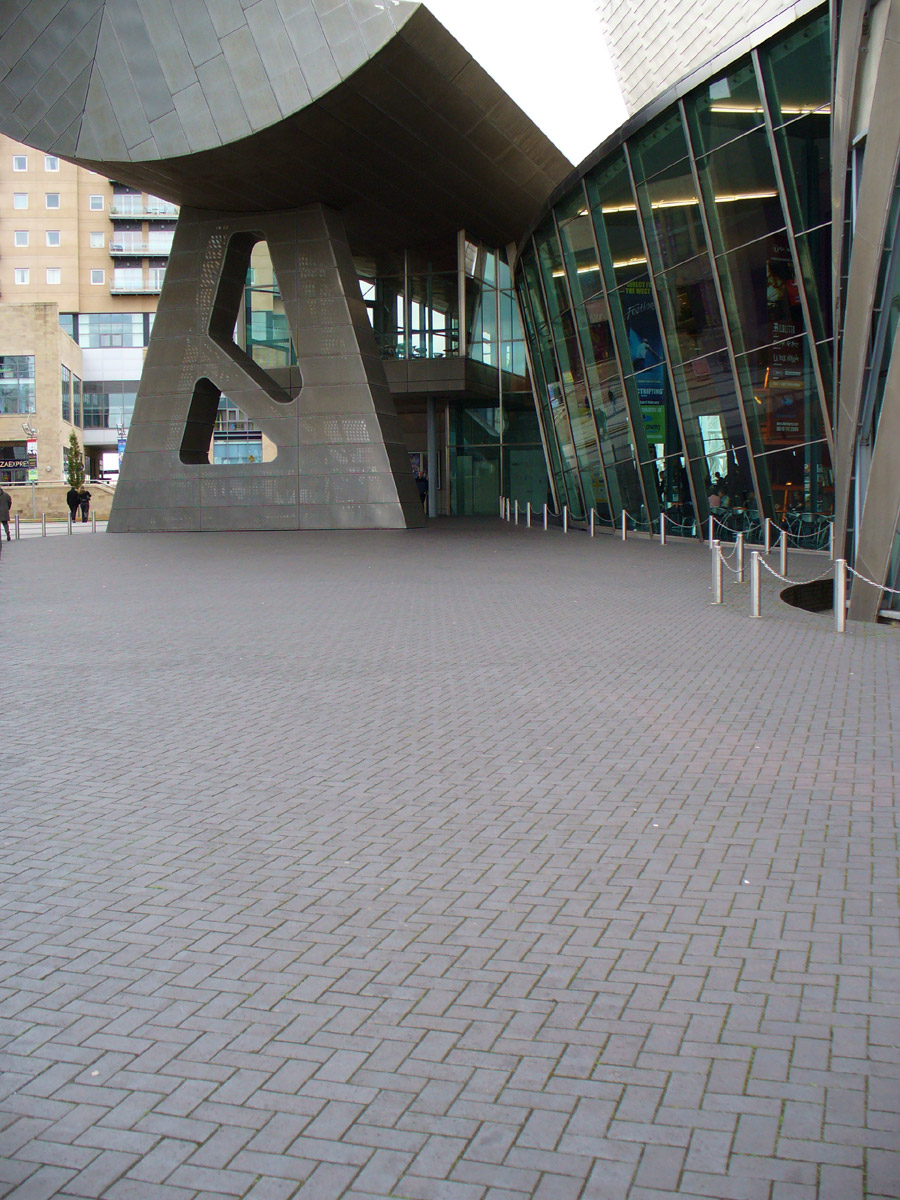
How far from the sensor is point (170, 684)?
33.0 feet

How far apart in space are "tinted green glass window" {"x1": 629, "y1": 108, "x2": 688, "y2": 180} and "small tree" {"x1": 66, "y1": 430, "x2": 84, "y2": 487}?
49346 mm

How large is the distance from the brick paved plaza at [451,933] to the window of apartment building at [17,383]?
2861 inches

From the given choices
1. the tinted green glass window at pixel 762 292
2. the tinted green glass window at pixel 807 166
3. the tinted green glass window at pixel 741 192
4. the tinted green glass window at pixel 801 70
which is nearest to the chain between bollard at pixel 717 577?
the tinted green glass window at pixel 762 292

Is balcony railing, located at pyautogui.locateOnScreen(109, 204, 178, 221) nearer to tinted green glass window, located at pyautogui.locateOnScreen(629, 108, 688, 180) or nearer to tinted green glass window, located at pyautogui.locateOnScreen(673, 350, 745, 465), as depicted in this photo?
tinted green glass window, located at pyautogui.locateOnScreen(629, 108, 688, 180)

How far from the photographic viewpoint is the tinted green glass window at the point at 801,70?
20.1 metres

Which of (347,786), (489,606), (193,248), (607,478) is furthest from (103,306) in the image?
(347,786)

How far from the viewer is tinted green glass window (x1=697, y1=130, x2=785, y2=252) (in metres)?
22.2

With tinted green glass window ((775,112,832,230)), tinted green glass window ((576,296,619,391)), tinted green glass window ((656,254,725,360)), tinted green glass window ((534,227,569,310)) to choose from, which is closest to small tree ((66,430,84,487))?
tinted green glass window ((534,227,569,310))

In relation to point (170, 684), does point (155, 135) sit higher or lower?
higher

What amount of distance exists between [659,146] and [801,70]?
17.5 ft

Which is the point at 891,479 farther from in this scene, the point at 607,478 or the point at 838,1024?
the point at 607,478

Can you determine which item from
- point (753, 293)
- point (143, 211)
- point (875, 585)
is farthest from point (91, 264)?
point (875, 585)

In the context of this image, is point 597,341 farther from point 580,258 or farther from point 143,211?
point 143,211

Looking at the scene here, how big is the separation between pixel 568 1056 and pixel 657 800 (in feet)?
9.68
